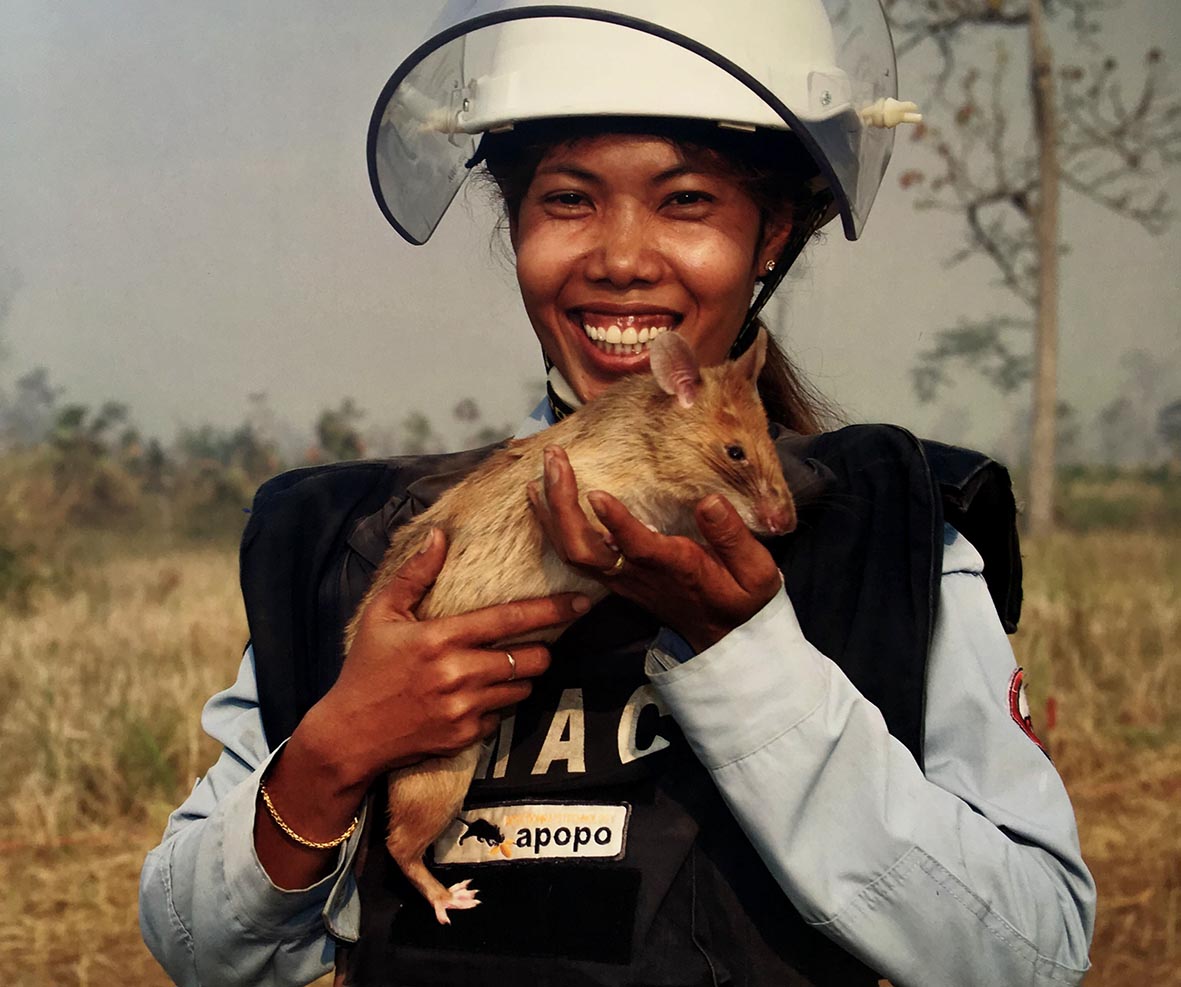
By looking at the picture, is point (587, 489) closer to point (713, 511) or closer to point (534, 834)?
point (713, 511)

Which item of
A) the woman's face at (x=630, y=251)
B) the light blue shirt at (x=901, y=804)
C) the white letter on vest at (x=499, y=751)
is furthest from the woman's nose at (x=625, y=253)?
the white letter on vest at (x=499, y=751)

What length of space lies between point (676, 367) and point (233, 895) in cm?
121

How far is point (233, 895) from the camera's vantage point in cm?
197

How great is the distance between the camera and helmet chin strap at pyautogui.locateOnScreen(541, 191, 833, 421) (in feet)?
8.19

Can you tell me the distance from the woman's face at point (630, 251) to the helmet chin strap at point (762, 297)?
0.09m

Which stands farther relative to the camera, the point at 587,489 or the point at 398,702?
the point at 587,489

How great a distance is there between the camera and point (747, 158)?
237 cm

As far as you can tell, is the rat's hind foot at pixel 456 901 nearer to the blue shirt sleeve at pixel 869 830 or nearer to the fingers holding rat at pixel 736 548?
the blue shirt sleeve at pixel 869 830

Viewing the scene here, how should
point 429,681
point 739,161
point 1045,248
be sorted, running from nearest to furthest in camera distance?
point 429,681, point 739,161, point 1045,248

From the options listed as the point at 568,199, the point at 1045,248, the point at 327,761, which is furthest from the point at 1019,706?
the point at 1045,248

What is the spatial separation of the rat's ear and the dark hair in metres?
0.44

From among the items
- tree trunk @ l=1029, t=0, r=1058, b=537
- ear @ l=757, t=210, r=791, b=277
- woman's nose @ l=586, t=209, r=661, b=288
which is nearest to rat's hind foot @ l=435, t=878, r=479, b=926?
woman's nose @ l=586, t=209, r=661, b=288

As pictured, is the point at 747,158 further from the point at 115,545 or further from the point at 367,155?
the point at 115,545

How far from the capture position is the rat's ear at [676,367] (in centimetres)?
209
